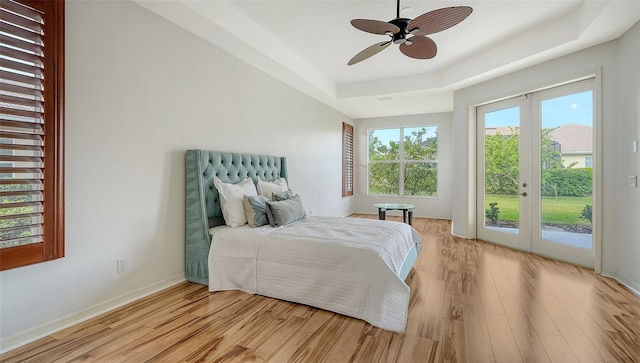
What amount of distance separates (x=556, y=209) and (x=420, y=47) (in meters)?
2.85

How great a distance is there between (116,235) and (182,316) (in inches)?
33.6

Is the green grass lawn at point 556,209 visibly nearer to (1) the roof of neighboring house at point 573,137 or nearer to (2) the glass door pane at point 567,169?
(2) the glass door pane at point 567,169

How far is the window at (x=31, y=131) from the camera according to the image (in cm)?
174

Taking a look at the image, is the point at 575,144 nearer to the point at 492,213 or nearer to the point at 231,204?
the point at 492,213

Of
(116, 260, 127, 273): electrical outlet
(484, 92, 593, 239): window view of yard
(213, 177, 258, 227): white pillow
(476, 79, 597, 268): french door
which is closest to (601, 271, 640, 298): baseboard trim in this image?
(476, 79, 597, 268): french door

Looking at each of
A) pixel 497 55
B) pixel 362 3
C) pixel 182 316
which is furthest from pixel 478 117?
pixel 182 316

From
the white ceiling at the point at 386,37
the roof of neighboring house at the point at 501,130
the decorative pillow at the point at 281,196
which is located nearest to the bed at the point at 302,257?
the decorative pillow at the point at 281,196

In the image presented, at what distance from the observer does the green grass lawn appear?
3543mm

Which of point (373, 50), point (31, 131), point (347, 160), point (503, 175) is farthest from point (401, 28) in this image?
point (347, 160)

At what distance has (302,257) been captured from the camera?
2443 millimetres

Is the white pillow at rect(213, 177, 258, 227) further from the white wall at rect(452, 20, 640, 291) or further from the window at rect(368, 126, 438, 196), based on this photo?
the window at rect(368, 126, 438, 196)

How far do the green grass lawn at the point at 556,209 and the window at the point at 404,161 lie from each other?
2.73m

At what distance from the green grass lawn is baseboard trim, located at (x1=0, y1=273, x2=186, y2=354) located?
4.56 metres

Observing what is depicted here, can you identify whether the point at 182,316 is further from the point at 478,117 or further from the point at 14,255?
the point at 478,117
